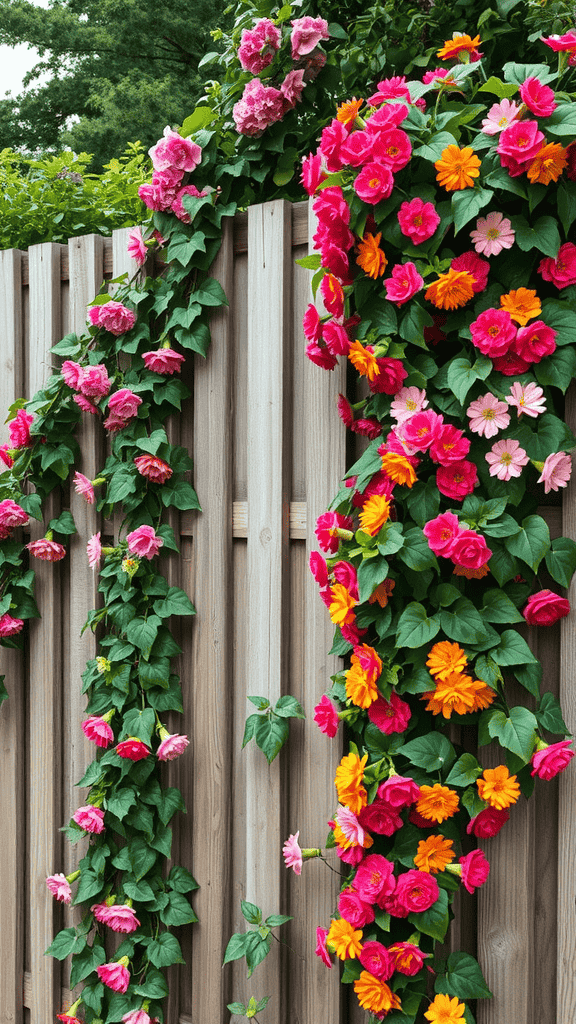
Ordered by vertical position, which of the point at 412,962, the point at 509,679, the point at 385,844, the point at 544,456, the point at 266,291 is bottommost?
the point at 412,962

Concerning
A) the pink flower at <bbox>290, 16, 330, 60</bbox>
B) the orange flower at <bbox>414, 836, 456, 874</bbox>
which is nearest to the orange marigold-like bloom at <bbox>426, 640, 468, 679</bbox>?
the orange flower at <bbox>414, 836, 456, 874</bbox>

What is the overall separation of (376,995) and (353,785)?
399 millimetres

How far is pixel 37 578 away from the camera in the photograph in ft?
7.38

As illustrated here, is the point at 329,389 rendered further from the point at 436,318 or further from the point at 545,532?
the point at 545,532

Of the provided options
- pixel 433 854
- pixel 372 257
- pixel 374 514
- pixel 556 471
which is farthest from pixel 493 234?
pixel 433 854

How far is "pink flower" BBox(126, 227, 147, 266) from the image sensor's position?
1963mm

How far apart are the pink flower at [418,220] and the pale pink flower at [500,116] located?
16 cm

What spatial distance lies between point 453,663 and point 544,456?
16.4 inches

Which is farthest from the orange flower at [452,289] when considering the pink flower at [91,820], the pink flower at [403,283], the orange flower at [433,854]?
the pink flower at [91,820]

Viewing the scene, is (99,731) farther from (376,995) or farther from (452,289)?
(452,289)

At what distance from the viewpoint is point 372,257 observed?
148 cm

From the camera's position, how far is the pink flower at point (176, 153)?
6.01 ft

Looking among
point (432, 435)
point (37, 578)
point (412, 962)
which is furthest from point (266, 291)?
point (412, 962)

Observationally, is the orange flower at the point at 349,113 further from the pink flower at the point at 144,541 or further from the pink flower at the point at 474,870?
the pink flower at the point at 474,870
